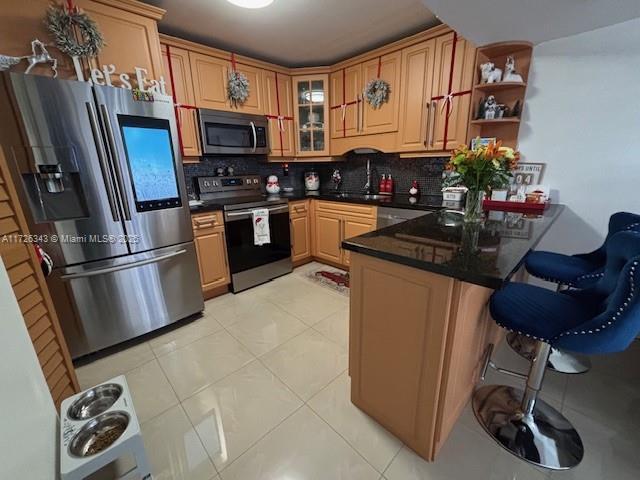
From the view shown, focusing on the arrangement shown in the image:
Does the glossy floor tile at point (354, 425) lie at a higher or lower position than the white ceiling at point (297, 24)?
lower

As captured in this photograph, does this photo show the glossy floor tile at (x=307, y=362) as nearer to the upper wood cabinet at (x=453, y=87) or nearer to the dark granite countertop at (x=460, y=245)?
the dark granite countertop at (x=460, y=245)

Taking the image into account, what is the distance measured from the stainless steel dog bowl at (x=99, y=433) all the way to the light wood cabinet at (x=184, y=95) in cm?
213

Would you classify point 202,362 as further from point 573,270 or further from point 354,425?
point 573,270

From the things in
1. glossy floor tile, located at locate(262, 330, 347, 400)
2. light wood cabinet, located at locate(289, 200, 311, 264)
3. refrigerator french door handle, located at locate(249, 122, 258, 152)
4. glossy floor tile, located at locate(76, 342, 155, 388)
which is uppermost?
refrigerator french door handle, located at locate(249, 122, 258, 152)

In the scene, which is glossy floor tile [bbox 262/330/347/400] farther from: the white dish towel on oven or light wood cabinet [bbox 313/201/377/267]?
light wood cabinet [bbox 313/201/377/267]

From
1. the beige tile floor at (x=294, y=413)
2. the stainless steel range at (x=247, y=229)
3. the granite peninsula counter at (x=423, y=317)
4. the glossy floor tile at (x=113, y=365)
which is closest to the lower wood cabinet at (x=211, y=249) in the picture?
the stainless steel range at (x=247, y=229)

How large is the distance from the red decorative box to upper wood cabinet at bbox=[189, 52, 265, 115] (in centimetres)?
250

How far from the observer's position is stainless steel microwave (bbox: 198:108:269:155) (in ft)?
8.54

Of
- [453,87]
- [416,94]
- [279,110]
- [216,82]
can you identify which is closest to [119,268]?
[216,82]

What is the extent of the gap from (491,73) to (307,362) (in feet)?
8.61

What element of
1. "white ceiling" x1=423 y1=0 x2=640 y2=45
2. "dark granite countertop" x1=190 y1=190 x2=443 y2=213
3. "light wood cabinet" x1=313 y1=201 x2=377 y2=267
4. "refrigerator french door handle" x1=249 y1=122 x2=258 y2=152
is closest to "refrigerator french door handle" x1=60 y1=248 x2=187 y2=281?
"dark granite countertop" x1=190 y1=190 x2=443 y2=213

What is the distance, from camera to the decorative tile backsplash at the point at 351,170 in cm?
292

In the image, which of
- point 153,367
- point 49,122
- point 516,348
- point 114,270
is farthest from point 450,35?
point 153,367

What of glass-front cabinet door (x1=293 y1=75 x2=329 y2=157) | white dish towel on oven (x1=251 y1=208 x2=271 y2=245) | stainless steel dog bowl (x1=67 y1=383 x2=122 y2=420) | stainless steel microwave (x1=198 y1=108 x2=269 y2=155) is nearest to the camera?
stainless steel dog bowl (x1=67 y1=383 x2=122 y2=420)
